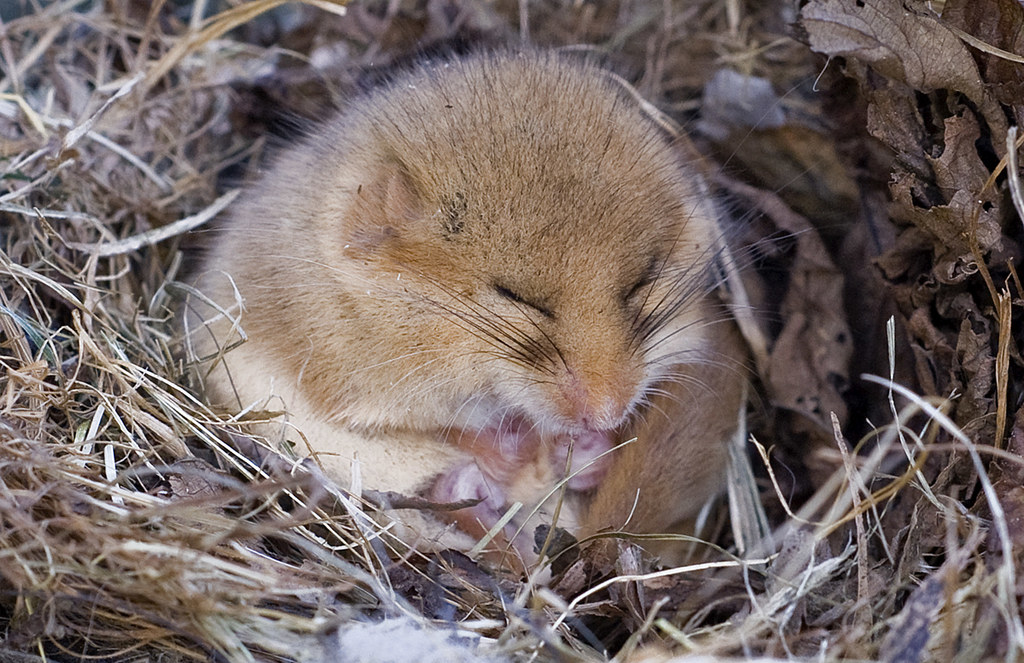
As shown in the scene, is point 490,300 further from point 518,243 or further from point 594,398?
point 594,398

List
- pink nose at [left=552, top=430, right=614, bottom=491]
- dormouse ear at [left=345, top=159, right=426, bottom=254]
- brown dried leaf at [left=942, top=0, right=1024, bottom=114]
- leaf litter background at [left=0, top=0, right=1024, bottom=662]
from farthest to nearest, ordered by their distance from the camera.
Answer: pink nose at [left=552, top=430, right=614, bottom=491]
dormouse ear at [left=345, top=159, right=426, bottom=254]
brown dried leaf at [left=942, top=0, right=1024, bottom=114]
leaf litter background at [left=0, top=0, right=1024, bottom=662]

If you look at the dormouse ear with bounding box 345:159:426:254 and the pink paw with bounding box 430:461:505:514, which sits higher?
the dormouse ear with bounding box 345:159:426:254

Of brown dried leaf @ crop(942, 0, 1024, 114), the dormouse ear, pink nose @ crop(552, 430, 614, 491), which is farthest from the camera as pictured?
pink nose @ crop(552, 430, 614, 491)

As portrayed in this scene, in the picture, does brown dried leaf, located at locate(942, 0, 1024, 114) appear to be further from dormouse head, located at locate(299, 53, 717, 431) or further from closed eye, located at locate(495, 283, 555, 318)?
closed eye, located at locate(495, 283, 555, 318)

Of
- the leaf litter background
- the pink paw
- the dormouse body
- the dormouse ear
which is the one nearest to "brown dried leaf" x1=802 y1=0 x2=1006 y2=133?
the leaf litter background

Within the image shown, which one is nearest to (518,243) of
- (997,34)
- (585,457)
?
(585,457)

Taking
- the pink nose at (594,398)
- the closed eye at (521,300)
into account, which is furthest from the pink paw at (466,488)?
the closed eye at (521,300)

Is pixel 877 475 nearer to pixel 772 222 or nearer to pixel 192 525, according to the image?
pixel 772 222

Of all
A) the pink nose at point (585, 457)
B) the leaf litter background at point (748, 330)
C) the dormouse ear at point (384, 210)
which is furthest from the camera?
the pink nose at point (585, 457)

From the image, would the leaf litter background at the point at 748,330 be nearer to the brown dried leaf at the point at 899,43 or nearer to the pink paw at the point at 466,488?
the brown dried leaf at the point at 899,43
